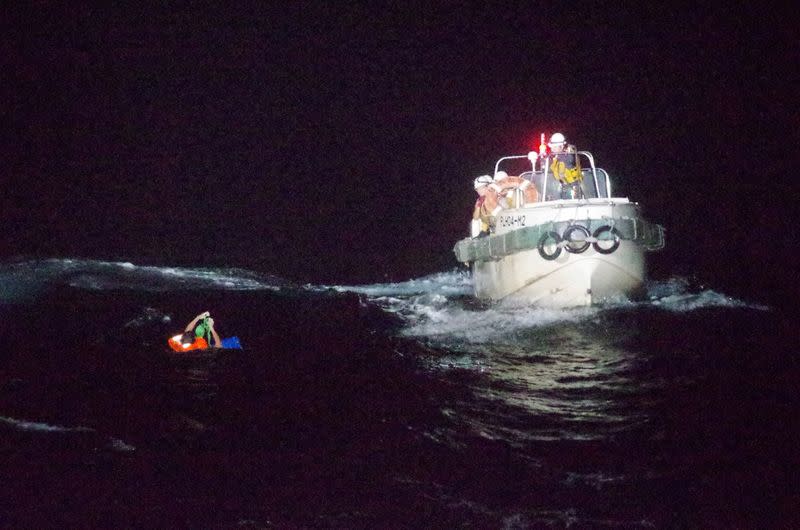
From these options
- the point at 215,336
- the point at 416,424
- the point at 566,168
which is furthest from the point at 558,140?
the point at 416,424

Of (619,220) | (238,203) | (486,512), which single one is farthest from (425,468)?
(238,203)

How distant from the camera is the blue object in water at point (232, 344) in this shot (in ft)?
35.7

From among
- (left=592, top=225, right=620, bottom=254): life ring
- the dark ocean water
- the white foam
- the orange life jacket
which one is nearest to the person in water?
the orange life jacket

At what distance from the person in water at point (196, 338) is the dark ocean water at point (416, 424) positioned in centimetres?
21

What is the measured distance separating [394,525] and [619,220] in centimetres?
846

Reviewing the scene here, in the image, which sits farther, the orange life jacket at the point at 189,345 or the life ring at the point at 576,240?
the life ring at the point at 576,240

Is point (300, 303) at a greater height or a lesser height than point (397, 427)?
greater

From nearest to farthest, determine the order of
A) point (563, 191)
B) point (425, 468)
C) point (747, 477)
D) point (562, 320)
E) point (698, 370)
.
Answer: point (747, 477) < point (425, 468) < point (698, 370) < point (562, 320) < point (563, 191)

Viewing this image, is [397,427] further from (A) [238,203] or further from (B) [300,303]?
(A) [238,203]

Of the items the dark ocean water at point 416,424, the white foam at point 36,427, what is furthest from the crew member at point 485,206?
the white foam at point 36,427

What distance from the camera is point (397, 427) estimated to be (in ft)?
21.9

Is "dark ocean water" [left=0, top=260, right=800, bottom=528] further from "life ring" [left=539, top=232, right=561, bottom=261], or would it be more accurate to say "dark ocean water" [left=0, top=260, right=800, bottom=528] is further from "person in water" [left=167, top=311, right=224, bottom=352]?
"life ring" [left=539, top=232, right=561, bottom=261]

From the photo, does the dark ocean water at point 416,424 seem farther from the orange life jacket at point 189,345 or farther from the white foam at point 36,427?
the orange life jacket at point 189,345

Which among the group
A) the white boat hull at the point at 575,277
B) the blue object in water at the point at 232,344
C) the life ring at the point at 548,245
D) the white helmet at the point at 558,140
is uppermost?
the white helmet at the point at 558,140
